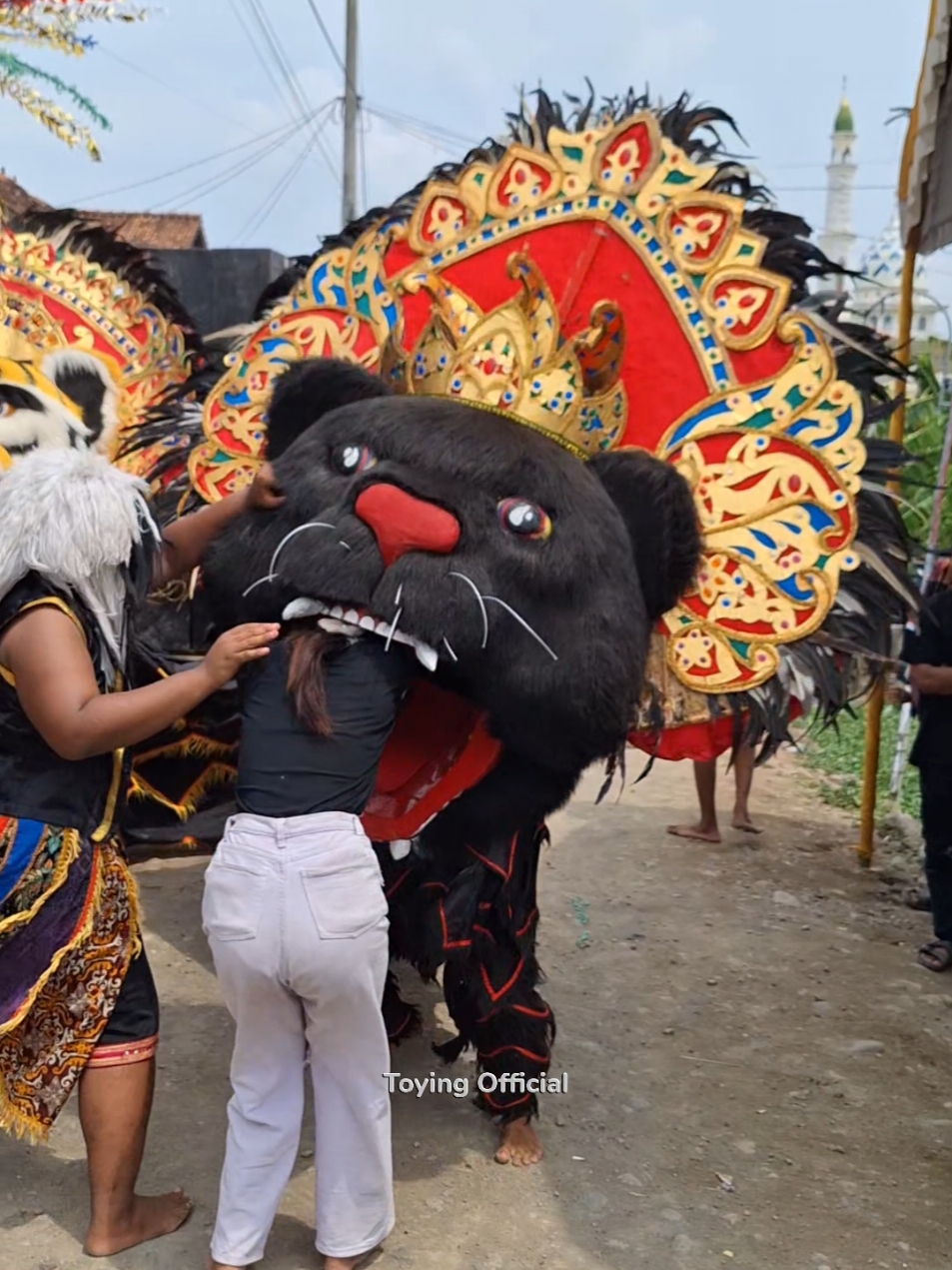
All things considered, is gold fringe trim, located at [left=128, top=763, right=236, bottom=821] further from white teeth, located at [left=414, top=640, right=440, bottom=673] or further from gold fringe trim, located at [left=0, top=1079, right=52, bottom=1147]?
white teeth, located at [left=414, top=640, right=440, bottom=673]

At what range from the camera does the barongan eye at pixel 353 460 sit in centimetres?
210

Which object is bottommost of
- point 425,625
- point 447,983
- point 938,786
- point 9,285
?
point 447,983

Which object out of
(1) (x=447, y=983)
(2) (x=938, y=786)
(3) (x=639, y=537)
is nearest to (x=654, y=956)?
(2) (x=938, y=786)

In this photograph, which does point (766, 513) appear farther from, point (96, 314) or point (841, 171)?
point (841, 171)

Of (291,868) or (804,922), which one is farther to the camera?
(804,922)

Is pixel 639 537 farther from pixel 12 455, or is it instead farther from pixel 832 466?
pixel 12 455

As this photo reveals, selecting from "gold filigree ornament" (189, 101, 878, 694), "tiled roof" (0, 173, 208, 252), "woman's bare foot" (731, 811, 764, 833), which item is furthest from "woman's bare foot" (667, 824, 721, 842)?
"tiled roof" (0, 173, 208, 252)

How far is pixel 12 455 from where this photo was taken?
98.1 inches

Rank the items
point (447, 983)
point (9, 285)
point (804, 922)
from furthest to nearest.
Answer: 1. point (804, 922)
2. point (9, 285)
3. point (447, 983)

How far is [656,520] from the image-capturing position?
2152mm

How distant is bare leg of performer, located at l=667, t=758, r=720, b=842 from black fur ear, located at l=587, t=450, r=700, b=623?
9.91 feet

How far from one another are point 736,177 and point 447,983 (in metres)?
1.85

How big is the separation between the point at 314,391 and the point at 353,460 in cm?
33

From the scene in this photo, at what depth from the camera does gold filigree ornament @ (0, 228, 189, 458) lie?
368 centimetres
